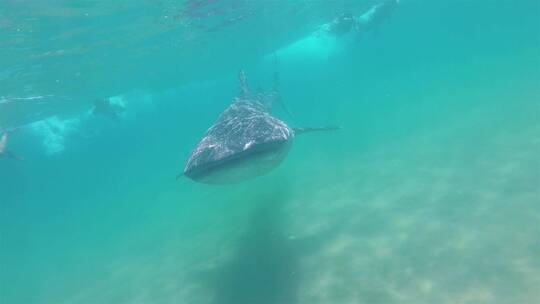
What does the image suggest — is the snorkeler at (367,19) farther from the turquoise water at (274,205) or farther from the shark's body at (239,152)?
the shark's body at (239,152)

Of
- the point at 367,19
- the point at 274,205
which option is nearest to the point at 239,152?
the point at 274,205

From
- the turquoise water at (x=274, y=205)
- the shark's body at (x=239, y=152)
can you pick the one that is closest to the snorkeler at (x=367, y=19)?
the turquoise water at (x=274, y=205)

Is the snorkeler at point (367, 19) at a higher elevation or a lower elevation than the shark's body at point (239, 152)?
higher

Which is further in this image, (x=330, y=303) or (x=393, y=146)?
(x=393, y=146)

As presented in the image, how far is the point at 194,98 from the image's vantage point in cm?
6234

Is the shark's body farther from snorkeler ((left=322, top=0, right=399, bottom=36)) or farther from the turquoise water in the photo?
snorkeler ((left=322, top=0, right=399, bottom=36))

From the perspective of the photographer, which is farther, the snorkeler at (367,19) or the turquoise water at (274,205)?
the snorkeler at (367,19)

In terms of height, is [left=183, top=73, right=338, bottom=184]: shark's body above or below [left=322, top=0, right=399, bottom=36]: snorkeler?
below

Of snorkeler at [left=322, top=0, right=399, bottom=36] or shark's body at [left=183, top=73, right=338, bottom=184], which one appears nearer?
shark's body at [left=183, top=73, right=338, bottom=184]

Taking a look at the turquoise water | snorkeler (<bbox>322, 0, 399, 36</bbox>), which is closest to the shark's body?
the turquoise water

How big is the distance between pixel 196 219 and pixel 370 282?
Answer: 12.2 metres

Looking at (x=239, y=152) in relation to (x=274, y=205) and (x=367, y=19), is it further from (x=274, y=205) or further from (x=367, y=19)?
(x=367, y=19)

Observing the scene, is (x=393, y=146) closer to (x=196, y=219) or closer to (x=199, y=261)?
(x=196, y=219)

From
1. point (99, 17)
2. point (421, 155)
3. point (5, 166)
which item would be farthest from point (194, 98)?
point (421, 155)
